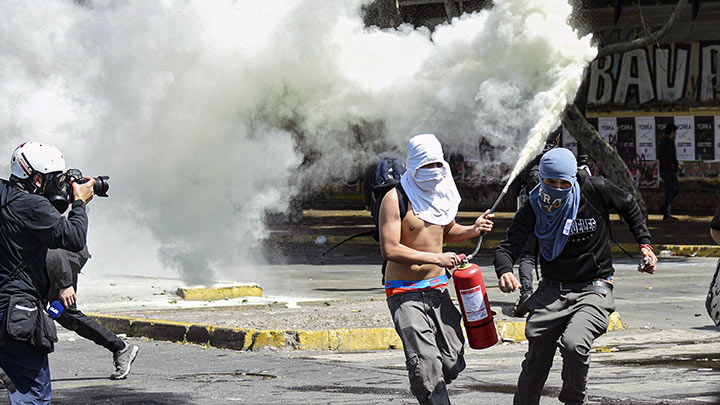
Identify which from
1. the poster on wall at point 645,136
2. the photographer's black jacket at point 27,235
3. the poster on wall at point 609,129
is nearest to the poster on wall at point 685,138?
the poster on wall at point 645,136

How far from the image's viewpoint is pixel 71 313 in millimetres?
8398

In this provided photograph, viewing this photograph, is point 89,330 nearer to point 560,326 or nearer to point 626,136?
point 560,326

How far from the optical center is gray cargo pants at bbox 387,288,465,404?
5863 millimetres

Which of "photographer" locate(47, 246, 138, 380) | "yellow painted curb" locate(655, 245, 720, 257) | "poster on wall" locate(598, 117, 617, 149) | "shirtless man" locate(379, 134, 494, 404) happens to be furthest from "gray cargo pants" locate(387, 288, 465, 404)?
"poster on wall" locate(598, 117, 617, 149)

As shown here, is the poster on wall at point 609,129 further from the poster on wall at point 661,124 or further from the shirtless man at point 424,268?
the shirtless man at point 424,268

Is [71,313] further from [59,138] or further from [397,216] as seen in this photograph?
[59,138]

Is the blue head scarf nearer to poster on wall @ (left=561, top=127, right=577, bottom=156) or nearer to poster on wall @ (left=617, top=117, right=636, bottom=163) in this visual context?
poster on wall @ (left=617, top=117, right=636, bottom=163)

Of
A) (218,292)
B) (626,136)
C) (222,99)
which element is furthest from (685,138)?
(218,292)

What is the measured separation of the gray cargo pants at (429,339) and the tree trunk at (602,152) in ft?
44.8

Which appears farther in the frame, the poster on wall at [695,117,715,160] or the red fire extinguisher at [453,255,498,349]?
the poster on wall at [695,117,715,160]

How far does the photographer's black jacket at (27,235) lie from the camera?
5.52m

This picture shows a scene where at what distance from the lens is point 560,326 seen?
20.6 feet

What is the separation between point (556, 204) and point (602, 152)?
1397 centimetres

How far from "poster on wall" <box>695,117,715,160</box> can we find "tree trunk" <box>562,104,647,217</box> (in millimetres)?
6482
